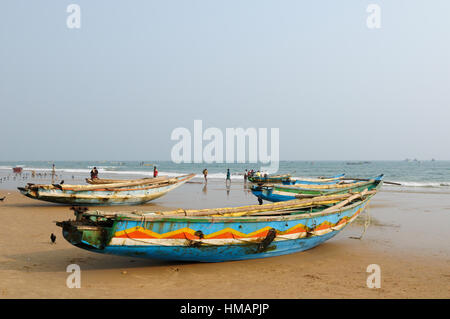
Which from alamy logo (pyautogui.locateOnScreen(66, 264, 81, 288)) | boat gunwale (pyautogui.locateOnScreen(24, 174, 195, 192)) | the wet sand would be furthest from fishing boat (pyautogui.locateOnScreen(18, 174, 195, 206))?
alamy logo (pyautogui.locateOnScreen(66, 264, 81, 288))

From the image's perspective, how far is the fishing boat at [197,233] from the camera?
6.59 meters

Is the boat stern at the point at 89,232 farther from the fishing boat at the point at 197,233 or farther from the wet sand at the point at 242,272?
the wet sand at the point at 242,272

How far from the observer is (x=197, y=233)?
7.12m

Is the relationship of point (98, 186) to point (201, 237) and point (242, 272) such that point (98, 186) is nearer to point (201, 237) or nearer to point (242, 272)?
point (201, 237)

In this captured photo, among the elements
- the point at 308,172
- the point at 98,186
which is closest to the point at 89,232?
the point at 98,186

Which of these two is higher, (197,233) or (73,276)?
(197,233)

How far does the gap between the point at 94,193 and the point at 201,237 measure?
10.7m

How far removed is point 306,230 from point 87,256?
487 cm

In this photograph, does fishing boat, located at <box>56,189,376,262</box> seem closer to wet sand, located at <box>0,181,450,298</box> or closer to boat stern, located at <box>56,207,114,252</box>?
boat stern, located at <box>56,207,114,252</box>

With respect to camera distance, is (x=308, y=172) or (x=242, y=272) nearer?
(x=242, y=272)

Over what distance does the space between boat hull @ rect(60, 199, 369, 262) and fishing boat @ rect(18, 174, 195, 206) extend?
10.4 m
